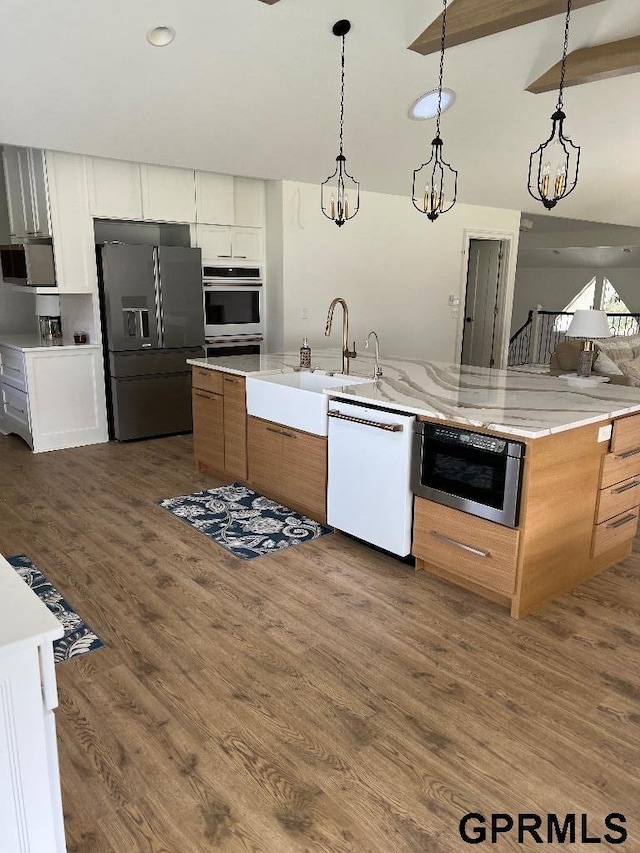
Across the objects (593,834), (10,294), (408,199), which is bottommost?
(593,834)

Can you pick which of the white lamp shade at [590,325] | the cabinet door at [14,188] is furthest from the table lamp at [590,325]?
the cabinet door at [14,188]

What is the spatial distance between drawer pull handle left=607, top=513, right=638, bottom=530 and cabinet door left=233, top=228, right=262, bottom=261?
14.2ft

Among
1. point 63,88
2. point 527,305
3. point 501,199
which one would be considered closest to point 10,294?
point 63,88

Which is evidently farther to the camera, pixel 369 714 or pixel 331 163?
pixel 331 163

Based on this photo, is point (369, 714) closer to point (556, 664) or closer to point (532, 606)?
point (556, 664)

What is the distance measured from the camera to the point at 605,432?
2.98 meters

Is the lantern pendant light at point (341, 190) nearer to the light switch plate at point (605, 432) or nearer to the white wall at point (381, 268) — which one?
the white wall at point (381, 268)

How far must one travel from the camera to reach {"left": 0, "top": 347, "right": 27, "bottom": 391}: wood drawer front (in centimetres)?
541

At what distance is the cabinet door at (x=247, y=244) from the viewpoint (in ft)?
20.4

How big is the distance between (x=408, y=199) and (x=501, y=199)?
137cm

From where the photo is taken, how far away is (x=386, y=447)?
10.5ft

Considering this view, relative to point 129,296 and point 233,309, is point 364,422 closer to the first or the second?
point 129,296

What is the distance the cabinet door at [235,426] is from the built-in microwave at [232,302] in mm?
1941

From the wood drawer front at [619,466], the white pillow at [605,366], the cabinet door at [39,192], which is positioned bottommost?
the wood drawer front at [619,466]
